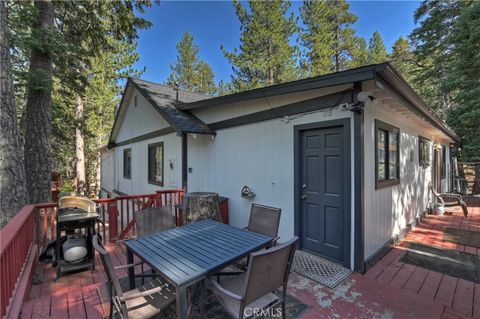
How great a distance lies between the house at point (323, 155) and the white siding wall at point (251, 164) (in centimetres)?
2

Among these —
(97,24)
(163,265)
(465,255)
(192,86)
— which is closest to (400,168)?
(465,255)

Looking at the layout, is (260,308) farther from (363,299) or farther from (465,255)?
(465,255)

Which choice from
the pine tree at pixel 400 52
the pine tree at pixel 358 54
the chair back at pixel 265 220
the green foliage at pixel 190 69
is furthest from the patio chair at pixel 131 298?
the pine tree at pixel 400 52

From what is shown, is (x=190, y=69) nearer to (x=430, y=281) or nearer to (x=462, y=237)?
(x=462, y=237)

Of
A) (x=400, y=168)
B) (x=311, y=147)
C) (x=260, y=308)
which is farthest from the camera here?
(x=400, y=168)

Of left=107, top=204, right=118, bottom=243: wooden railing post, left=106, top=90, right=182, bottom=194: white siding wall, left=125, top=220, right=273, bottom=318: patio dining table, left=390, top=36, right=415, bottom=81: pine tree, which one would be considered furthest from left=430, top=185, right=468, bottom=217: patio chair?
left=390, top=36, right=415, bottom=81: pine tree

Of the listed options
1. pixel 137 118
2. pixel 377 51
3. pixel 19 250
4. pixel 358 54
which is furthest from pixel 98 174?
pixel 377 51

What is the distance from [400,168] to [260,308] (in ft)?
14.1

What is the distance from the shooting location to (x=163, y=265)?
205 cm

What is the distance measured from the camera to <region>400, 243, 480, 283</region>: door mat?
337 cm

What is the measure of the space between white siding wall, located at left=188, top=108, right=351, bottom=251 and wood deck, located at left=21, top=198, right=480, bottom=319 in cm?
138

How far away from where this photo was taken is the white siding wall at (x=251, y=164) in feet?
13.8

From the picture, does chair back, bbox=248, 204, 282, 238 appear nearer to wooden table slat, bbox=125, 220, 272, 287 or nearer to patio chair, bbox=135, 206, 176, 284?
wooden table slat, bbox=125, 220, 272, 287

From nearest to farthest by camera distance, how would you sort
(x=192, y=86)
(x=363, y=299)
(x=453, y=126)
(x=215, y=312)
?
1. (x=215, y=312)
2. (x=363, y=299)
3. (x=453, y=126)
4. (x=192, y=86)
